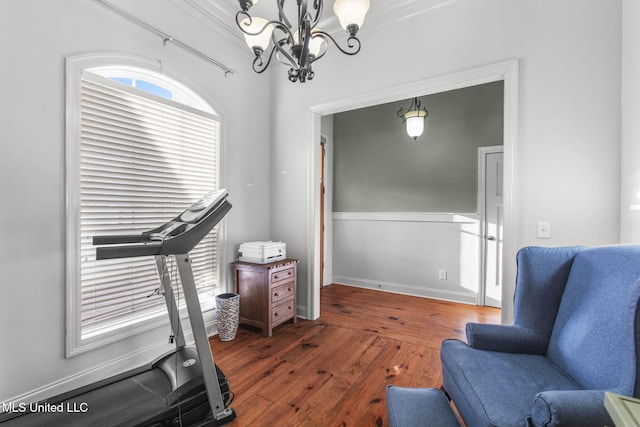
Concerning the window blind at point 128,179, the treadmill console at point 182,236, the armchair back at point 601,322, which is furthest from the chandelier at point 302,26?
the armchair back at point 601,322

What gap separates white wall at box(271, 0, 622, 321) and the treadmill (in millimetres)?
2107

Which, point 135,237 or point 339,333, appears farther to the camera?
point 339,333

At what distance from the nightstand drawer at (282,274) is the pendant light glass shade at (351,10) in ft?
6.87

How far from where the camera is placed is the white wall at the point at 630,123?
5.62ft

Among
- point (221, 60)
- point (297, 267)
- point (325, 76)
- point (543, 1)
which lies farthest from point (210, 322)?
point (543, 1)

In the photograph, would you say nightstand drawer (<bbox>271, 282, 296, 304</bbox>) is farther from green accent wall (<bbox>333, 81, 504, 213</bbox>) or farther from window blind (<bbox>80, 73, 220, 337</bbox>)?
green accent wall (<bbox>333, 81, 504, 213</bbox>)

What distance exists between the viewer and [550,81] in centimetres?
210

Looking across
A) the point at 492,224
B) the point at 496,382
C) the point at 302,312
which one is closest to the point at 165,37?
the point at 302,312

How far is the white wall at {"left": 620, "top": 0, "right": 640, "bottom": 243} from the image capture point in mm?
1713

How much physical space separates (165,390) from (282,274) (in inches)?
56.0

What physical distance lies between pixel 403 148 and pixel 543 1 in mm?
2253

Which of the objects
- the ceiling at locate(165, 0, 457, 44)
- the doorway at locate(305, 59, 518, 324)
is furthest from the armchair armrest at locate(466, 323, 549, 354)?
the ceiling at locate(165, 0, 457, 44)

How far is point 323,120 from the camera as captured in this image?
4.56 meters

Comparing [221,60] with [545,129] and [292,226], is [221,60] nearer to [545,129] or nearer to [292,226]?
[292,226]
